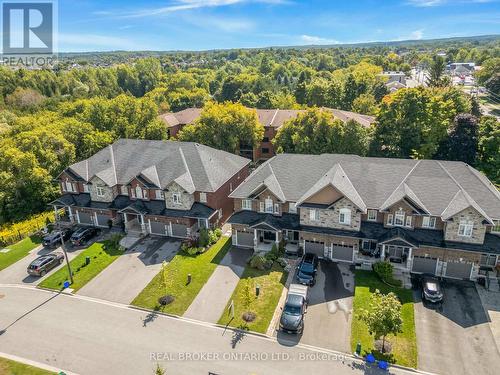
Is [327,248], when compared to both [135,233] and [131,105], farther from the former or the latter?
[131,105]

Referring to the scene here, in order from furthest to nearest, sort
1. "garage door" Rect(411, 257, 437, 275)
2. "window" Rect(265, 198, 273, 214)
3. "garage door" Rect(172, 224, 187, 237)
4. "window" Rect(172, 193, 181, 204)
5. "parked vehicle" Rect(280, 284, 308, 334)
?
"garage door" Rect(172, 224, 187, 237) → "window" Rect(172, 193, 181, 204) → "window" Rect(265, 198, 273, 214) → "garage door" Rect(411, 257, 437, 275) → "parked vehicle" Rect(280, 284, 308, 334)

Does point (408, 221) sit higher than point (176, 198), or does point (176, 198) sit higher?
point (408, 221)

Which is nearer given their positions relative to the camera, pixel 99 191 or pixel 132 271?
pixel 132 271

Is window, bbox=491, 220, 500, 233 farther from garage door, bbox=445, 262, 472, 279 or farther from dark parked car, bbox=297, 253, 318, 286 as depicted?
dark parked car, bbox=297, 253, 318, 286

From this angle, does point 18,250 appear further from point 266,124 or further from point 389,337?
point 266,124

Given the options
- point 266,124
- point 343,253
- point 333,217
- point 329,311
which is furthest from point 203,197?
point 266,124

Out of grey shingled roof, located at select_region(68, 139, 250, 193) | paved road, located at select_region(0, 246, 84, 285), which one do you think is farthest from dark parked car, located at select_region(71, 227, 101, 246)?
grey shingled roof, located at select_region(68, 139, 250, 193)

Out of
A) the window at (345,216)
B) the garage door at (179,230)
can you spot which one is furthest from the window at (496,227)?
the garage door at (179,230)

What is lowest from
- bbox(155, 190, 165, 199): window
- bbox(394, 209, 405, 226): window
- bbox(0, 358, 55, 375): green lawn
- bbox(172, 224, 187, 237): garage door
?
bbox(0, 358, 55, 375): green lawn
